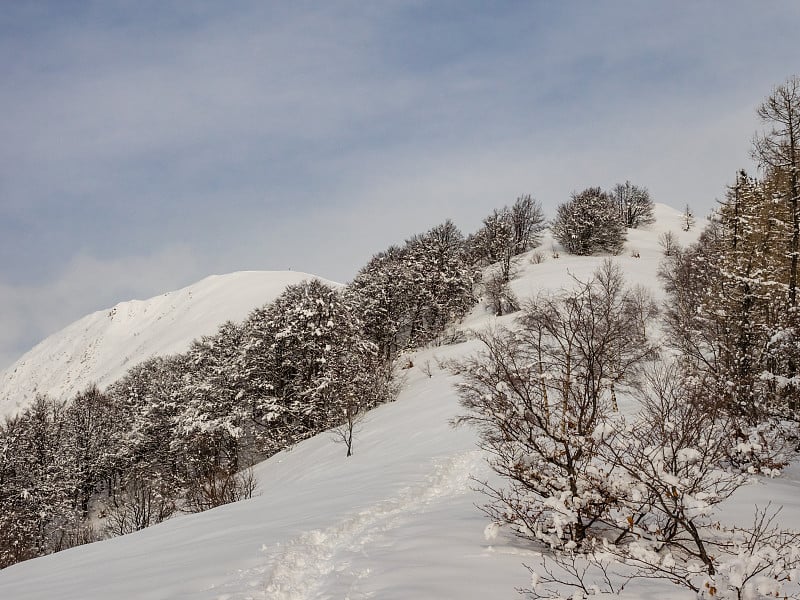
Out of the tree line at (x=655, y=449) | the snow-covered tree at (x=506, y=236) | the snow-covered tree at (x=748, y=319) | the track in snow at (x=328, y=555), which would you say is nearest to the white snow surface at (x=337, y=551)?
the track in snow at (x=328, y=555)

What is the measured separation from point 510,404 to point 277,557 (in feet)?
14.8

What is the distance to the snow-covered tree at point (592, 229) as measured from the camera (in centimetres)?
5403

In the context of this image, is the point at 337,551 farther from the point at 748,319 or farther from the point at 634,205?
the point at 634,205

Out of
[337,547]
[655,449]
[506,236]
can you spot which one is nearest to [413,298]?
[506,236]

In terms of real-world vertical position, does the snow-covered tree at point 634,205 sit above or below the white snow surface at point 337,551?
above

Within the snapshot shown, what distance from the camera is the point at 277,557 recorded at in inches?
292

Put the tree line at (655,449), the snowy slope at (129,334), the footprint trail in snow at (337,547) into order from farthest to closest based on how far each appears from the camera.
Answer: the snowy slope at (129,334), the footprint trail in snow at (337,547), the tree line at (655,449)

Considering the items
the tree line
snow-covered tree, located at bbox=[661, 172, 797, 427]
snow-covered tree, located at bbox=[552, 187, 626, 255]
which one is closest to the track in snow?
the tree line

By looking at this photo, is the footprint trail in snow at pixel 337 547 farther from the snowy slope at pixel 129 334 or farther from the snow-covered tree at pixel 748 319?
the snowy slope at pixel 129 334

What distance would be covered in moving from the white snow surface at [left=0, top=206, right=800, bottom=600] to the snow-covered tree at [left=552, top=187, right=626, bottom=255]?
144 ft

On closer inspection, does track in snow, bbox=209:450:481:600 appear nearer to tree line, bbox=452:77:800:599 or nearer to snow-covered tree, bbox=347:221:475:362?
tree line, bbox=452:77:800:599

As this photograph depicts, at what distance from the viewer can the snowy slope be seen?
69000mm

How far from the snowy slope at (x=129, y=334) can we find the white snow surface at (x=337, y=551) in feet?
184

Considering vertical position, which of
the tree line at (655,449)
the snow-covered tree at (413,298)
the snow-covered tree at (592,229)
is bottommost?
the tree line at (655,449)
